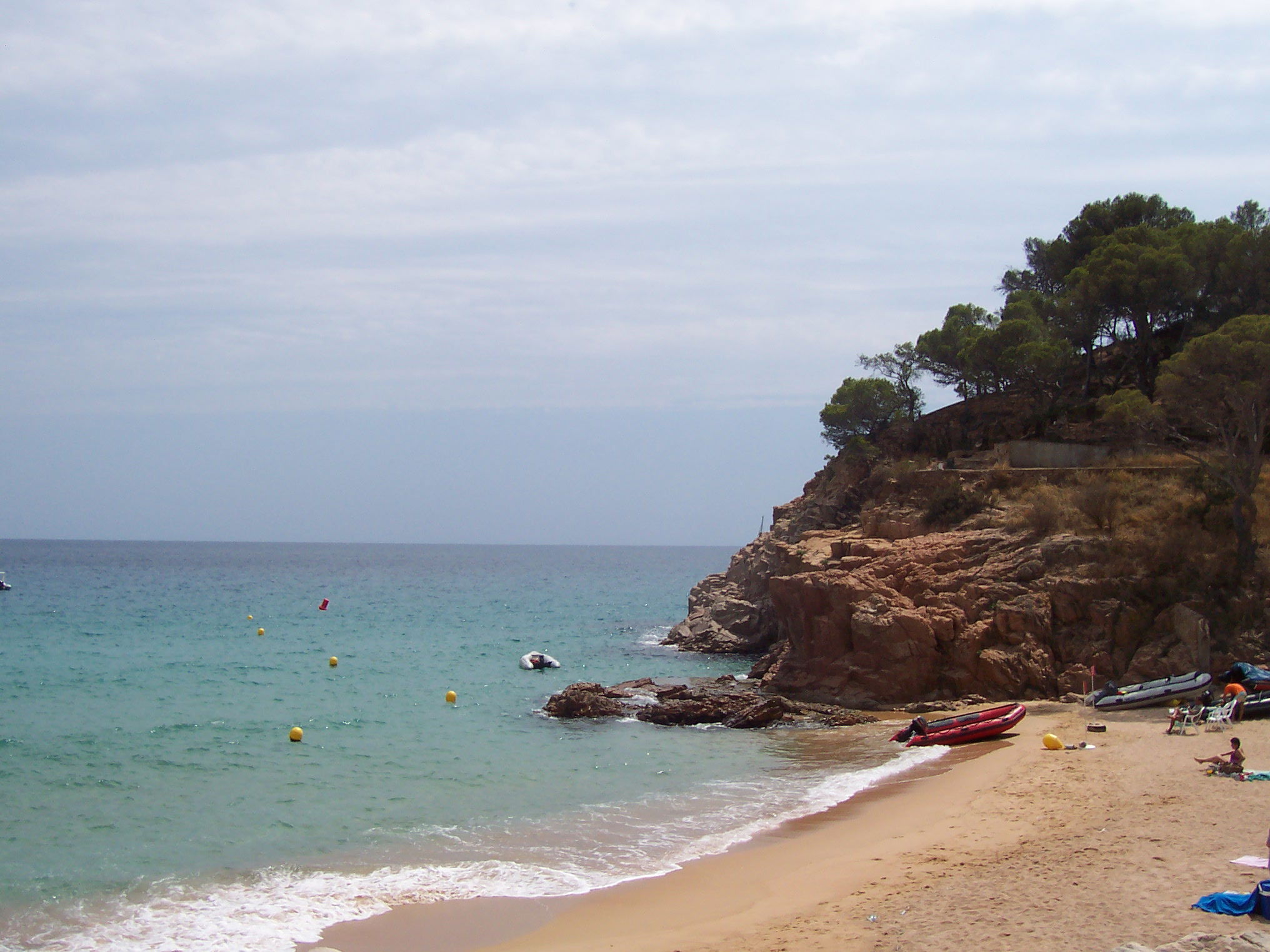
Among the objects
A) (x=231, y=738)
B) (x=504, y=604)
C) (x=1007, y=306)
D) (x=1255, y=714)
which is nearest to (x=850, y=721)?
(x=1255, y=714)

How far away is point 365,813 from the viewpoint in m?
17.7

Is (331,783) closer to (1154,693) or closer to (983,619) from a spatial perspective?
(983,619)

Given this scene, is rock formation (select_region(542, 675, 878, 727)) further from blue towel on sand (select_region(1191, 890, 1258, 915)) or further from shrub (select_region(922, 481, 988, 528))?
blue towel on sand (select_region(1191, 890, 1258, 915))

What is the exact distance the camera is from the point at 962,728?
22344mm

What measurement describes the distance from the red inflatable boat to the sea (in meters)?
0.62

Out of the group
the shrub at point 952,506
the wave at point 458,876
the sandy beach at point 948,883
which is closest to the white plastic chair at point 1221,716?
the sandy beach at point 948,883

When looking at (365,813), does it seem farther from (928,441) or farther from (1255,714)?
(928,441)

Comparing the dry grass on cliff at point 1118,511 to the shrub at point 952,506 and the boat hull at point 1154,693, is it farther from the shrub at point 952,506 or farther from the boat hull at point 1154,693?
the boat hull at point 1154,693

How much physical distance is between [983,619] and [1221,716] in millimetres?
→ 6675

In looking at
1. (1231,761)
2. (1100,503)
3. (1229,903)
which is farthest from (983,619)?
(1229,903)

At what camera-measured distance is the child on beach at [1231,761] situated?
15.9m

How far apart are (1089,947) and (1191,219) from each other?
1882 inches

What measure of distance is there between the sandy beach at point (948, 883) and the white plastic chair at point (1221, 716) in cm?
272

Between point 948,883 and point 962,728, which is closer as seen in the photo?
point 948,883
